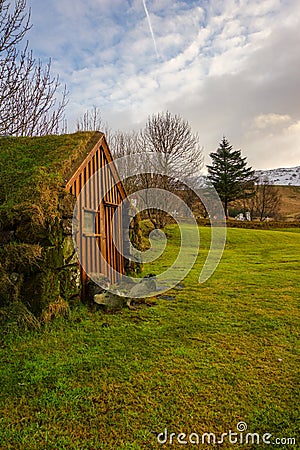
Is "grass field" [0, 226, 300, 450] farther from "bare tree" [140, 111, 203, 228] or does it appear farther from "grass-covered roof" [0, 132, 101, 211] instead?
"bare tree" [140, 111, 203, 228]

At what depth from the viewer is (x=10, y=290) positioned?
228 inches

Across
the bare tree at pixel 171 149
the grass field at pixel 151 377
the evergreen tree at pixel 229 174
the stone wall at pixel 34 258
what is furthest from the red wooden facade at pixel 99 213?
the evergreen tree at pixel 229 174

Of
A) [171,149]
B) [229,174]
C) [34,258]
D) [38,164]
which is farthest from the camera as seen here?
[229,174]

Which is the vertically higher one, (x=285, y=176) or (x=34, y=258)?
(x=285, y=176)

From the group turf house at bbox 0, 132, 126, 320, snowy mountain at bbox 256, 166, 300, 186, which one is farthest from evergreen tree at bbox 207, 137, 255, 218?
snowy mountain at bbox 256, 166, 300, 186

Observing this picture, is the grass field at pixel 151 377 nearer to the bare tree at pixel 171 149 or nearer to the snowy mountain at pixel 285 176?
the bare tree at pixel 171 149

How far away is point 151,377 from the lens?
4.31m

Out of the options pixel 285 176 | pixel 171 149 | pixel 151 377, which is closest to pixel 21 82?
pixel 151 377

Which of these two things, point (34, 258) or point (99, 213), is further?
point (99, 213)

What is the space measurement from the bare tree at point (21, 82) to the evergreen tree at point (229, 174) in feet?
100

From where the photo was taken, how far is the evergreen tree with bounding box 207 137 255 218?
135 feet

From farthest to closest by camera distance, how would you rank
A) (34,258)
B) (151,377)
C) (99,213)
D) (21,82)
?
1. (21,82)
2. (99,213)
3. (34,258)
4. (151,377)

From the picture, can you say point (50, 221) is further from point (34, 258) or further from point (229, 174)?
point (229, 174)

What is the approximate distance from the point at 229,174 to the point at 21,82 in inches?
1404
